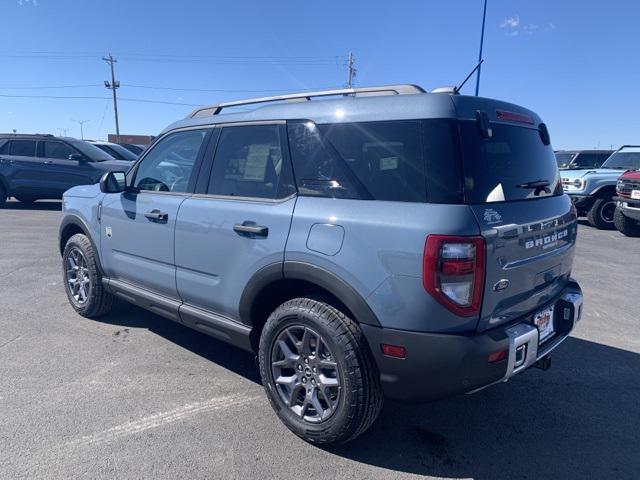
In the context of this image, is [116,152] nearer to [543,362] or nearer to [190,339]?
[190,339]

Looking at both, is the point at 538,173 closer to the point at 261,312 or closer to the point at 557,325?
the point at 557,325

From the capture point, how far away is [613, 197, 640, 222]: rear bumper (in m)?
9.45

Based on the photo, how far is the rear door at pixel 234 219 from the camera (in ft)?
9.04

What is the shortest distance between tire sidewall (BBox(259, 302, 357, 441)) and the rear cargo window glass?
39.8 inches

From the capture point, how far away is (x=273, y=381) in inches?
110

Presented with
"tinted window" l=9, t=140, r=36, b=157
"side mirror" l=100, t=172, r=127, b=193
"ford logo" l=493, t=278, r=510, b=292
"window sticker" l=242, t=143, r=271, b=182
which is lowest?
"ford logo" l=493, t=278, r=510, b=292

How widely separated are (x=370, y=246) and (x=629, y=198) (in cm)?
964

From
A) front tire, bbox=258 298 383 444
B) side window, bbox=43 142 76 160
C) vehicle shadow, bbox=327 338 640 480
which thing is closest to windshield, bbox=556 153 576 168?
vehicle shadow, bbox=327 338 640 480

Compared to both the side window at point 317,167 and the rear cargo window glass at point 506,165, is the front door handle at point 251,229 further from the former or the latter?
the rear cargo window glass at point 506,165

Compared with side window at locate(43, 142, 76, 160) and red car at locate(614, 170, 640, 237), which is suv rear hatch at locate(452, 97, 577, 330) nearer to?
red car at locate(614, 170, 640, 237)

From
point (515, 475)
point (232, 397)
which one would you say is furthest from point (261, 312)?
point (515, 475)

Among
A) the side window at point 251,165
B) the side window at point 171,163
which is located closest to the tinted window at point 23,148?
the side window at point 171,163

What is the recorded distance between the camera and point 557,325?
288 cm

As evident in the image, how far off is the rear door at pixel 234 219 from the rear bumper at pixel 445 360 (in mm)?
824
